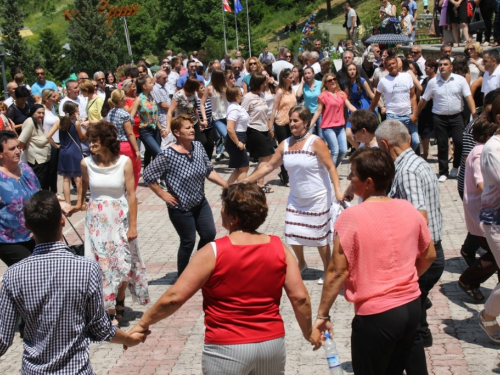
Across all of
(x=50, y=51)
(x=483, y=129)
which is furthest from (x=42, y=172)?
(x=50, y=51)

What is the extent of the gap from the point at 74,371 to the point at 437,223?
2880 millimetres

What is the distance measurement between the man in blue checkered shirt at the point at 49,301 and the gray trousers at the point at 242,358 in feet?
2.18

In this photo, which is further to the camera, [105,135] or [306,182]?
[306,182]

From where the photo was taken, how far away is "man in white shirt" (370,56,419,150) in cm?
1259

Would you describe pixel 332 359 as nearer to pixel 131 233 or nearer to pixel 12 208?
pixel 131 233

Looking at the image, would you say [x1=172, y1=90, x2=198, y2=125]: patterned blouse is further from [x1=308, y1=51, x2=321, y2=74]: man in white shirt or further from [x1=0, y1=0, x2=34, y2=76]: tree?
[x1=0, y1=0, x2=34, y2=76]: tree

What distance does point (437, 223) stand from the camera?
17.4 ft

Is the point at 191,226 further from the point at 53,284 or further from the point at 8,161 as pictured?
the point at 53,284

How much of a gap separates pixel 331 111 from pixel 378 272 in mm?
8202

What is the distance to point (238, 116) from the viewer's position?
38.1 ft

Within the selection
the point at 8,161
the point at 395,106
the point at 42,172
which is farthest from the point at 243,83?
the point at 8,161

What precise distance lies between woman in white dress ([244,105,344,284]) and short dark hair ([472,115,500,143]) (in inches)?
55.2

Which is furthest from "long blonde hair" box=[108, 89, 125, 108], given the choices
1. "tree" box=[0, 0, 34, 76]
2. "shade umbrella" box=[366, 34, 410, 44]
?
"tree" box=[0, 0, 34, 76]

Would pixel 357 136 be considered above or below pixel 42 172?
above
